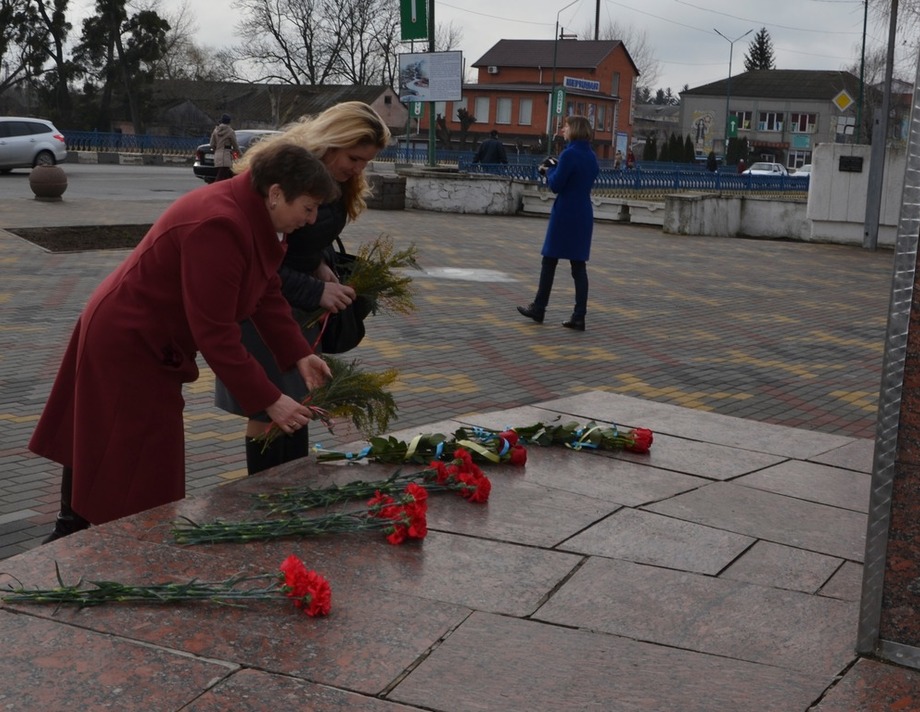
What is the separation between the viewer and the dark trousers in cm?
981

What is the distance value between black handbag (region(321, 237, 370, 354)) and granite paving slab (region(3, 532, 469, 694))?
1.35 m

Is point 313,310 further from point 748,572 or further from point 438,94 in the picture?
point 438,94

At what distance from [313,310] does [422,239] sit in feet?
43.7

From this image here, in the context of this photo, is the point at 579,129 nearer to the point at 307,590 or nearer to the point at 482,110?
the point at 307,590

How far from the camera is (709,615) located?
3180 millimetres

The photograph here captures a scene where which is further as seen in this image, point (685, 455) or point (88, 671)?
point (685, 455)

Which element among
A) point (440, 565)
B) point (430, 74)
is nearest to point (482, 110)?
point (430, 74)

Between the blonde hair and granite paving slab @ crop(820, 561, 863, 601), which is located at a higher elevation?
the blonde hair

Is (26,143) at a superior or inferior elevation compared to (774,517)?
superior

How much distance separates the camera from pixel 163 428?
3.60m

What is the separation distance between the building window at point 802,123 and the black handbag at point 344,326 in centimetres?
10192

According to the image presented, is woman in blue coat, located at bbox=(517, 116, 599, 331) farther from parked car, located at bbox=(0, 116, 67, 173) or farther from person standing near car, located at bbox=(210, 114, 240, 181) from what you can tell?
parked car, located at bbox=(0, 116, 67, 173)

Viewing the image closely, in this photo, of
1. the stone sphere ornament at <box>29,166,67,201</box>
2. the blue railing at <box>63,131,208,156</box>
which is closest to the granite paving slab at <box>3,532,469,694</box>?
the stone sphere ornament at <box>29,166,67,201</box>

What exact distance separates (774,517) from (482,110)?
277ft
